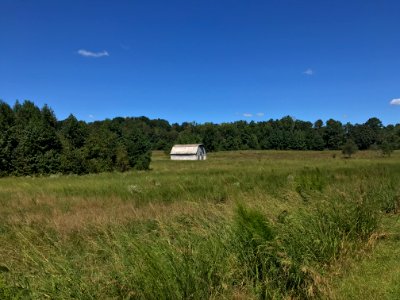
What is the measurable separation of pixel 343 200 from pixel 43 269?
5504 millimetres

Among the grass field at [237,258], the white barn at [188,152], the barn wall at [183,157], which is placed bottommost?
the grass field at [237,258]

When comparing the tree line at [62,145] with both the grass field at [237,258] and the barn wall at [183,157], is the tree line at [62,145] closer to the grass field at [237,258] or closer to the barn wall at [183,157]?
the barn wall at [183,157]

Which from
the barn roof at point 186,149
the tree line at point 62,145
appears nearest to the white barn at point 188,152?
the barn roof at point 186,149

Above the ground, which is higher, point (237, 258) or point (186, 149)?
point (186, 149)

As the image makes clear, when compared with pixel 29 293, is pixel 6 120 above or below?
above

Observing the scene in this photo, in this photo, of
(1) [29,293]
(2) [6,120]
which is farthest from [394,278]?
(2) [6,120]

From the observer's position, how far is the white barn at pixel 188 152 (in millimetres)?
94125

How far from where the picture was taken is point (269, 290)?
4559mm

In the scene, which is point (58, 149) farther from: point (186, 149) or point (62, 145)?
point (186, 149)

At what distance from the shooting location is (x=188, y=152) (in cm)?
9538

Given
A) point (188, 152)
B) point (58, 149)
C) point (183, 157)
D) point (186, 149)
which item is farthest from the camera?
point (186, 149)

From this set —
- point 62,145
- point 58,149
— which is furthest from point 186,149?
point 58,149

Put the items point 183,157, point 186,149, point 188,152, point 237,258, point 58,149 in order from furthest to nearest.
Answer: point 186,149, point 183,157, point 188,152, point 58,149, point 237,258

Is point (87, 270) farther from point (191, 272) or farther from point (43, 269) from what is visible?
point (191, 272)
